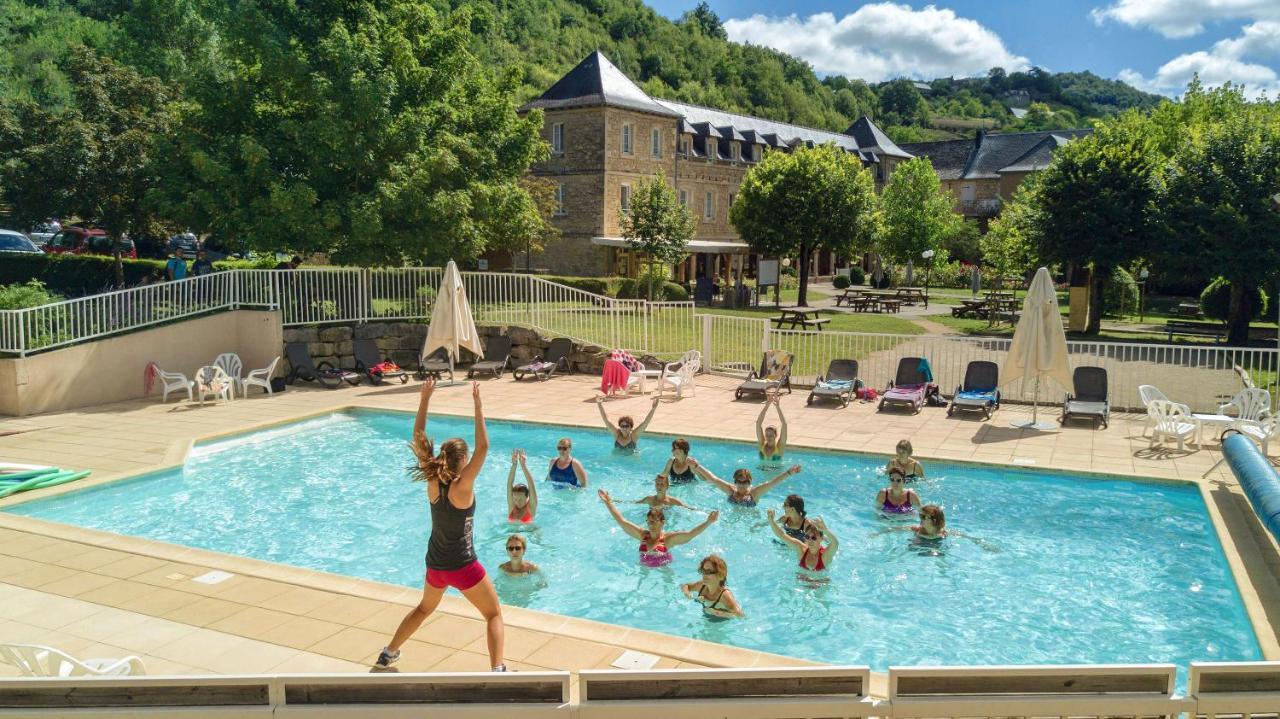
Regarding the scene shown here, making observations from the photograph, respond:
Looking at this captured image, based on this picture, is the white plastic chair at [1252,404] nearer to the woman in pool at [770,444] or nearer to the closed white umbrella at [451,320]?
the woman in pool at [770,444]

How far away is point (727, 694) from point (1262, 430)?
1149 cm

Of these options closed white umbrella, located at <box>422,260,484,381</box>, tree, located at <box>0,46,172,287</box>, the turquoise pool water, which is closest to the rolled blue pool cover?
the turquoise pool water

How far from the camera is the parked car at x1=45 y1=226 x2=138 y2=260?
29953 millimetres

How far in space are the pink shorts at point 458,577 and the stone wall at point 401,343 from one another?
14.4m

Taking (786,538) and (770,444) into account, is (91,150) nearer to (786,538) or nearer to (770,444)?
(770,444)

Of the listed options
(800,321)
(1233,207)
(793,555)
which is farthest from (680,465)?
(1233,207)

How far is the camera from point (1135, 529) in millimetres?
10602

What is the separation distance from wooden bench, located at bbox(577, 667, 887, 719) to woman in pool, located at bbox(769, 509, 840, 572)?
175 inches

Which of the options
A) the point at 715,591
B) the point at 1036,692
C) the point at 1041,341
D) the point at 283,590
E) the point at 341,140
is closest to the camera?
the point at 1036,692

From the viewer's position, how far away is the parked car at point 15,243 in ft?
96.2

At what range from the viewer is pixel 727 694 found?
426 centimetres

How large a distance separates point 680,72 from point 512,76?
286 feet

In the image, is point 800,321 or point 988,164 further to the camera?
point 988,164

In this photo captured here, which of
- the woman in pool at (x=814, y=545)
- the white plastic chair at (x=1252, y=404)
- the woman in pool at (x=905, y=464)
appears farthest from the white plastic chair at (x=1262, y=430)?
the woman in pool at (x=814, y=545)
